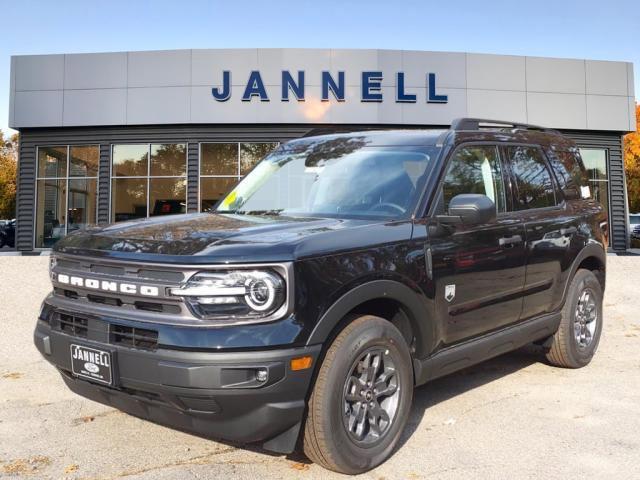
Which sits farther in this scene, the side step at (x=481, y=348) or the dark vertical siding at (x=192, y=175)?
the dark vertical siding at (x=192, y=175)

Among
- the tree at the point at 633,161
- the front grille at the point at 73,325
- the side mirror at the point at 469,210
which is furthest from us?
the tree at the point at 633,161

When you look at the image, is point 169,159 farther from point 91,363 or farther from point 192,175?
point 91,363

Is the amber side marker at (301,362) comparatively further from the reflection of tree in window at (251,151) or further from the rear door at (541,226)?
the reflection of tree in window at (251,151)

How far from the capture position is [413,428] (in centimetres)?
386

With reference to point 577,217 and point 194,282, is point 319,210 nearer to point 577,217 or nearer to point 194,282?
point 194,282

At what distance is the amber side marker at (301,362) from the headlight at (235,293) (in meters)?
0.25

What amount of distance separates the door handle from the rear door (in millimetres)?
140

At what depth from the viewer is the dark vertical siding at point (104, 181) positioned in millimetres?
19312

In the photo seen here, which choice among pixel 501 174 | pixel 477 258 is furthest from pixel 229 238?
pixel 501 174

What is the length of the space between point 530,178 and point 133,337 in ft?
10.7

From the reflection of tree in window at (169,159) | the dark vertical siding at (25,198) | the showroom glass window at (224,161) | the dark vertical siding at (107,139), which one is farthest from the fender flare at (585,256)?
the dark vertical siding at (25,198)

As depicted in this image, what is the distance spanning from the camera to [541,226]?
449 centimetres

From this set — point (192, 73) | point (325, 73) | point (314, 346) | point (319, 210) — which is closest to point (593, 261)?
point (319, 210)

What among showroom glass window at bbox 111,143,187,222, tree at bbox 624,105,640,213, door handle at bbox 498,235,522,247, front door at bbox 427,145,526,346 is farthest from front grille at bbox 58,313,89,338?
tree at bbox 624,105,640,213
